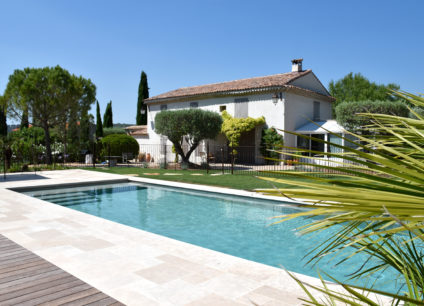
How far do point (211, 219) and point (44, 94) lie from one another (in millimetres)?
15746

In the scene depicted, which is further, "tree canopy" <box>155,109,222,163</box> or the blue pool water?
"tree canopy" <box>155,109,222,163</box>

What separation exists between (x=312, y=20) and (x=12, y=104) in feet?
60.1

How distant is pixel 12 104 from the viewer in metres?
19.3

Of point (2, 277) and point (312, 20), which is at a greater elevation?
point (312, 20)

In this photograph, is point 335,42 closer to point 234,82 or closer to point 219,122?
point 234,82

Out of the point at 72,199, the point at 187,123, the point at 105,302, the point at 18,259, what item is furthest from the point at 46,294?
the point at 187,123

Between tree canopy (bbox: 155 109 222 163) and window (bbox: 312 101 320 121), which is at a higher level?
window (bbox: 312 101 320 121)

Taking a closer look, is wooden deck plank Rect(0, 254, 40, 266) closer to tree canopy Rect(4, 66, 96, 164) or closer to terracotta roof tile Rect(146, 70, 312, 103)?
tree canopy Rect(4, 66, 96, 164)

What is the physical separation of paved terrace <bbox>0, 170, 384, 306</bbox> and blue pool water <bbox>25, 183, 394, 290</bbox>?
136 cm

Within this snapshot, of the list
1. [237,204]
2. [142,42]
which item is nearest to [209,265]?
[237,204]

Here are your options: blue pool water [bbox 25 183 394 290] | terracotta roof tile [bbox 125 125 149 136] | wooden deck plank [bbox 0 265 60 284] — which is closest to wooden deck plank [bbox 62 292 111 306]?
wooden deck plank [bbox 0 265 60 284]

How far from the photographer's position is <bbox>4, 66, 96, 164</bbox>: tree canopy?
1867 cm

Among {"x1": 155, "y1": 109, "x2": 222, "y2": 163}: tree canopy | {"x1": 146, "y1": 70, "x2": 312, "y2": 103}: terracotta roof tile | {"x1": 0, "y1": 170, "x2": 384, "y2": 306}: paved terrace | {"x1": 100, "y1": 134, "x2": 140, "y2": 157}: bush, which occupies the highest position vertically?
{"x1": 146, "y1": 70, "x2": 312, "y2": 103}: terracotta roof tile

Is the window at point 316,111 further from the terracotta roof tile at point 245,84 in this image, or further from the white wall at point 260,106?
the white wall at point 260,106
